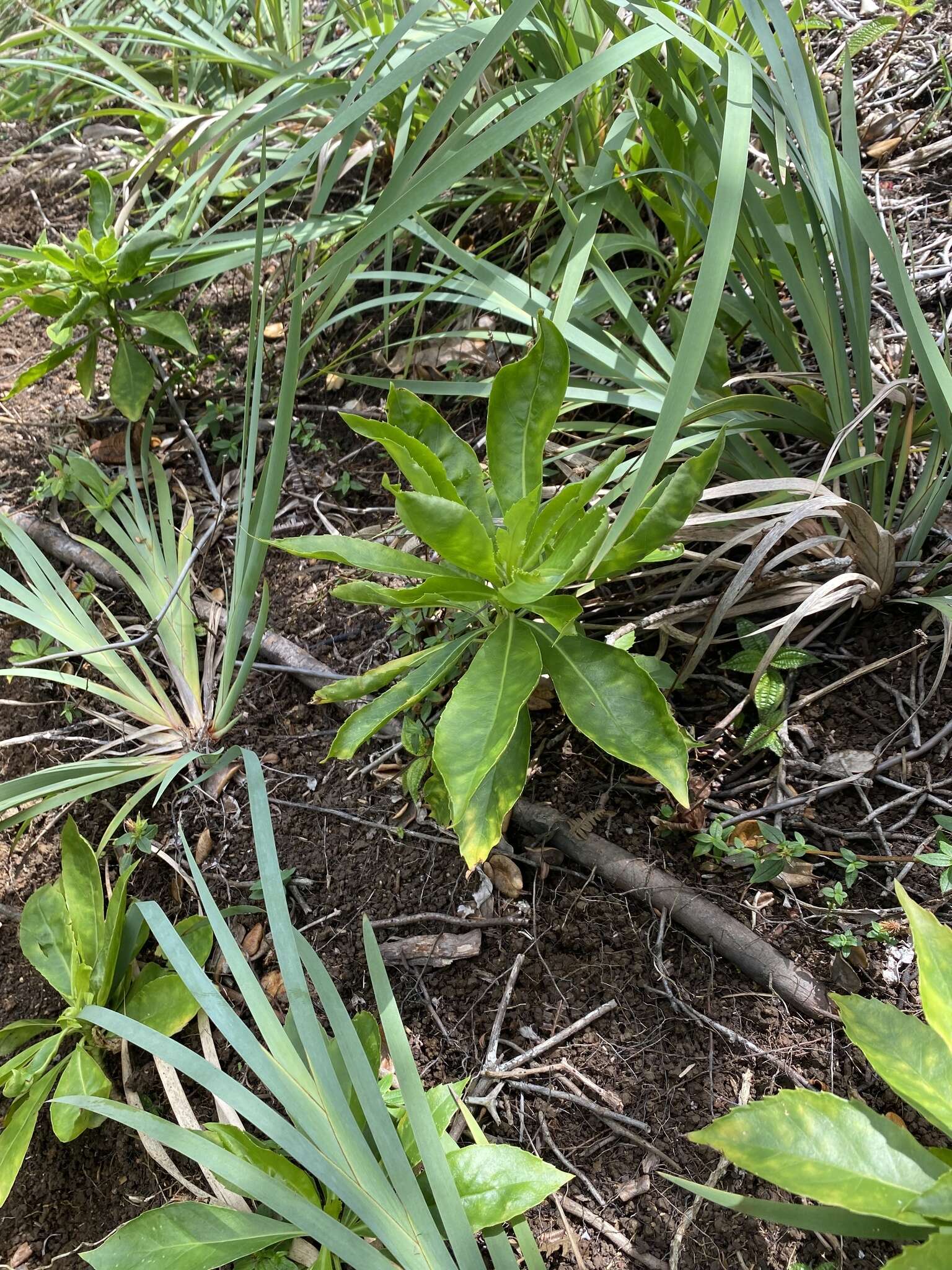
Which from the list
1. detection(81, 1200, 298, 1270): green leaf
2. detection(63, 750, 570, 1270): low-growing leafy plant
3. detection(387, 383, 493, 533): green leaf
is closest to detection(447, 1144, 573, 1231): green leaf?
detection(63, 750, 570, 1270): low-growing leafy plant

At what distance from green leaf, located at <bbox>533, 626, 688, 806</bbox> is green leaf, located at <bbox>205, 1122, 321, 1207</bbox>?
0.67m

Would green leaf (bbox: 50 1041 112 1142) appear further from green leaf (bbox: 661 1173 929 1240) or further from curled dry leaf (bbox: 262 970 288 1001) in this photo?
green leaf (bbox: 661 1173 929 1240)

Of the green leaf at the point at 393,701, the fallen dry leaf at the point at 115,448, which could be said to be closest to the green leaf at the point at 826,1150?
the green leaf at the point at 393,701

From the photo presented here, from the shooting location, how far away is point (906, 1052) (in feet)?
2.98

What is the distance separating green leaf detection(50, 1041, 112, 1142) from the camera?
1217mm

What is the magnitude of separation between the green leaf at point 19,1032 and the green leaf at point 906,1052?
47.4 inches

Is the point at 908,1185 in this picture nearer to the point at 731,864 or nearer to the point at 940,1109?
the point at 940,1109

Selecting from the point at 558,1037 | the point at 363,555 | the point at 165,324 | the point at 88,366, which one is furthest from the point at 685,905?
the point at 88,366

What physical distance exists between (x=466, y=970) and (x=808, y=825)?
1.86 feet

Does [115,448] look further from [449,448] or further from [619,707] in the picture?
[619,707]

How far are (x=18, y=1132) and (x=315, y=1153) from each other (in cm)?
62

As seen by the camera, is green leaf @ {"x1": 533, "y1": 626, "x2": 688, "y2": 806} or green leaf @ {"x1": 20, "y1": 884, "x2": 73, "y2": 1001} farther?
green leaf @ {"x1": 20, "y1": 884, "x2": 73, "y2": 1001}

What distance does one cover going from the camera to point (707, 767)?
136cm

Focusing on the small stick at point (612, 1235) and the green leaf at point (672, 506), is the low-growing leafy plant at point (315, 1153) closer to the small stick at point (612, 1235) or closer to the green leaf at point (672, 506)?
the small stick at point (612, 1235)
